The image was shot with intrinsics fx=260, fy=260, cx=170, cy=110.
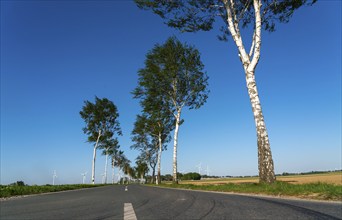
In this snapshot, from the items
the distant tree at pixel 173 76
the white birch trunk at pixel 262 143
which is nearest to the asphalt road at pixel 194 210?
the white birch trunk at pixel 262 143

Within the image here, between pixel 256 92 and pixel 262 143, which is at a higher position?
pixel 256 92

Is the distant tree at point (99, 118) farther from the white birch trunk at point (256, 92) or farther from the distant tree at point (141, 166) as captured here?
the white birch trunk at point (256, 92)

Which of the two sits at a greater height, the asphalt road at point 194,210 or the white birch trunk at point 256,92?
the white birch trunk at point 256,92

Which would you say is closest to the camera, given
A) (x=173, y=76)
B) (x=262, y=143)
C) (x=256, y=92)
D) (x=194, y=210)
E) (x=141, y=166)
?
(x=194, y=210)

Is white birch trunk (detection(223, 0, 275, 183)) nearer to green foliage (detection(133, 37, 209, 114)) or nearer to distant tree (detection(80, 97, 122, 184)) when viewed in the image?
green foliage (detection(133, 37, 209, 114))

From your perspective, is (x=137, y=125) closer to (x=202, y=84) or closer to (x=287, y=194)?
(x=202, y=84)

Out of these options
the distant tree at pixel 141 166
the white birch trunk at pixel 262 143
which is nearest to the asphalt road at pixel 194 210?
the white birch trunk at pixel 262 143

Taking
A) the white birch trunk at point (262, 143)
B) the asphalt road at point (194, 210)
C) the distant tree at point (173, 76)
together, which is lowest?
the asphalt road at point (194, 210)

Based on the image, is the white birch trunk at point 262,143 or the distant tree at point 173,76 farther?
the distant tree at point 173,76

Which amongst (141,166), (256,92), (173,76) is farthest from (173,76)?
(141,166)

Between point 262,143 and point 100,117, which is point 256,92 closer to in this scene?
point 262,143

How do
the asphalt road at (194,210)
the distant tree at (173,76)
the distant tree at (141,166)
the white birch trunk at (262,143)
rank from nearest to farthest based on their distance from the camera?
the asphalt road at (194,210)
the white birch trunk at (262,143)
the distant tree at (173,76)
the distant tree at (141,166)

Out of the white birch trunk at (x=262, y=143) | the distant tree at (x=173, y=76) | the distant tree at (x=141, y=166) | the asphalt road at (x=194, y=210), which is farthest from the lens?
the distant tree at (x=141, y=166)

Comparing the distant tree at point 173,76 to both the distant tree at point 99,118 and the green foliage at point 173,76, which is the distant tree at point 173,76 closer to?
the green foliage at point 173,76
